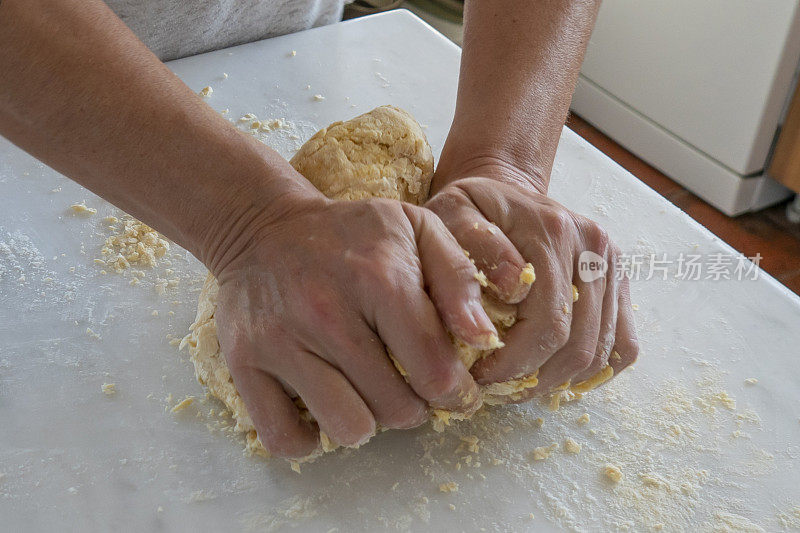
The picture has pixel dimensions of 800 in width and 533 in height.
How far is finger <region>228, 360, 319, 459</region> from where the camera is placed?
84 cm

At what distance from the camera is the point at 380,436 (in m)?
0.94

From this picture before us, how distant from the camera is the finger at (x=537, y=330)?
0.86 meters

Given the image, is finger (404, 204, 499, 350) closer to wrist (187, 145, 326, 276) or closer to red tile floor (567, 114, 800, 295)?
wrist (187, 145, 326, 276)

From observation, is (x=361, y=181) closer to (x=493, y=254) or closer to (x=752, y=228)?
(x=493, y=254)

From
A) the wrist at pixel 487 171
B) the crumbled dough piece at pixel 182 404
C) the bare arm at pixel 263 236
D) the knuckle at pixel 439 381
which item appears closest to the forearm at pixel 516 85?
the wrist at pixel 487 171

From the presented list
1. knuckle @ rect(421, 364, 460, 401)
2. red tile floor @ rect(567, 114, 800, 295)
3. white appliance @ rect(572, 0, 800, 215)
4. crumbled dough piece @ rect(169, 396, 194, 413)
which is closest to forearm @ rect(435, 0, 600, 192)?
knuckle @ rect(421, 364, 460, 401)

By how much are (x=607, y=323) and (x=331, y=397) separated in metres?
0.37

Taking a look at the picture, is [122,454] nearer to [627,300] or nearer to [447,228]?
[447,228]

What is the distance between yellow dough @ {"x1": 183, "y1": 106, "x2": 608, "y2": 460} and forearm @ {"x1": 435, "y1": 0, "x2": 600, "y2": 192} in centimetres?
7

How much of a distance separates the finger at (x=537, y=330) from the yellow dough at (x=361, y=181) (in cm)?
2

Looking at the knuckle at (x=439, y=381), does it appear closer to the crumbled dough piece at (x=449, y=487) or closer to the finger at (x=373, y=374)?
the finger at (x=373, y=374)

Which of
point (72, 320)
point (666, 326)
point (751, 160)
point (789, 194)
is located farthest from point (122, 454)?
point (789, 194)

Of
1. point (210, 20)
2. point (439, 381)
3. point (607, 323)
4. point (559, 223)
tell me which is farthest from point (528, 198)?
point (210, 20)

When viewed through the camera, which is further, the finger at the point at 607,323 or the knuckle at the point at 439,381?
the finger at the point at 607,323
